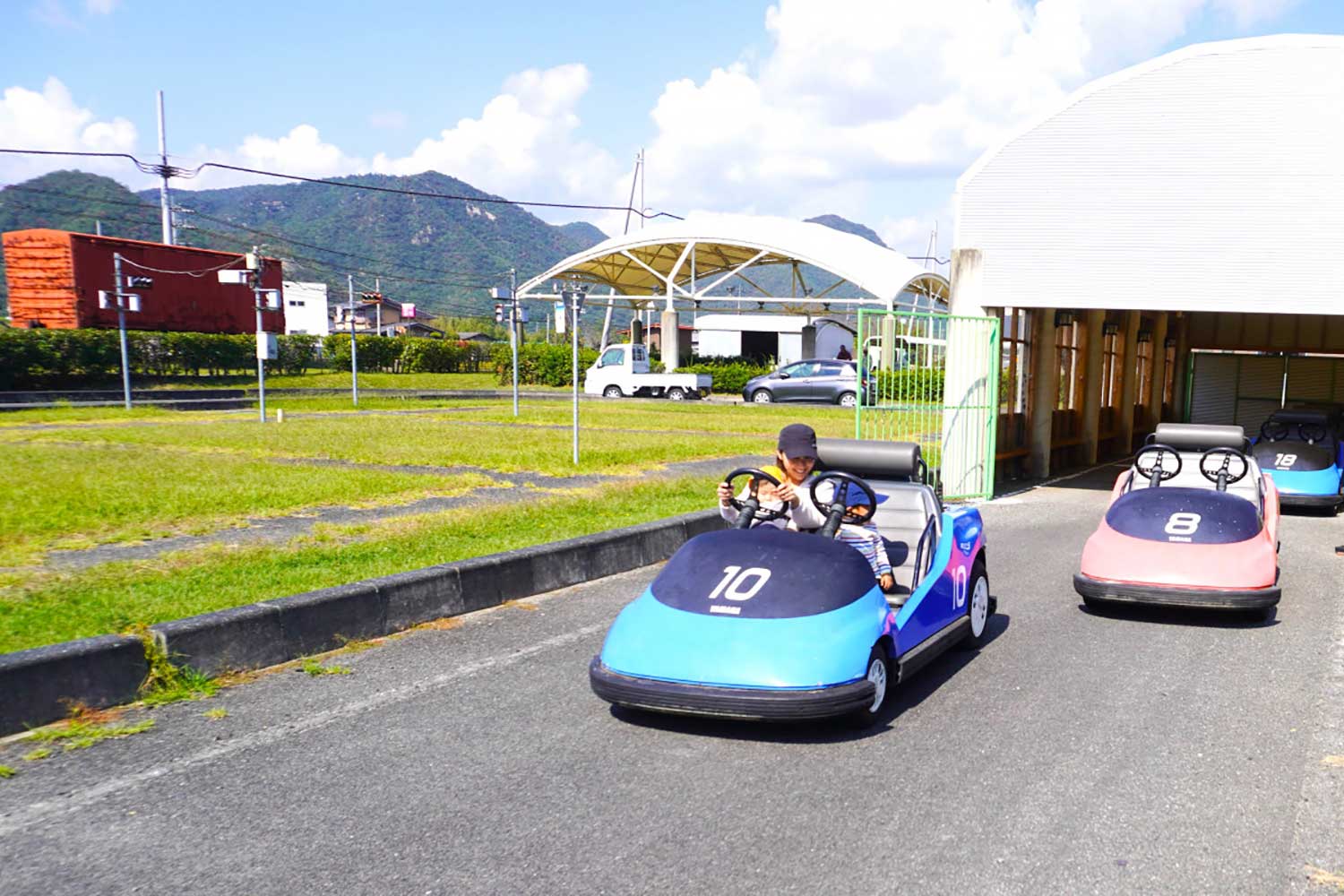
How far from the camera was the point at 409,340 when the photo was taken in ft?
171

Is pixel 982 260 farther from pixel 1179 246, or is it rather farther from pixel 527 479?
pixel 527 479

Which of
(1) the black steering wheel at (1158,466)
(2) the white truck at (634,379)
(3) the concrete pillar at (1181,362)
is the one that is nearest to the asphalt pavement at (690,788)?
(1) the black steering wheel at (1158,466)

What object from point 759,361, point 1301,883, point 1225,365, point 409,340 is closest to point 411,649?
point 1301,883

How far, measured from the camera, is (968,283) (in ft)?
49.1

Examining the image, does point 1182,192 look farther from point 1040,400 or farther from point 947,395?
point 1040,400

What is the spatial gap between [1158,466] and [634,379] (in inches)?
1158

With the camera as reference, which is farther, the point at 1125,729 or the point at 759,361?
the point at 759,361

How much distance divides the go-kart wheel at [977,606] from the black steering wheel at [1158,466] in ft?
9.68

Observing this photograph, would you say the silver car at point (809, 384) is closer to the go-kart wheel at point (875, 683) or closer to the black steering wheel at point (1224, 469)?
→ the black steering wheel at point (1224, 469)

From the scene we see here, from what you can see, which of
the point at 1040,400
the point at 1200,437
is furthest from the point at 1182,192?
the point at 1200,437

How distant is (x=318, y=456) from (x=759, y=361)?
35.1 m

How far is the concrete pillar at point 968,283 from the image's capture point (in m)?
14.9

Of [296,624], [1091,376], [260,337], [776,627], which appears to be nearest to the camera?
[776,627]

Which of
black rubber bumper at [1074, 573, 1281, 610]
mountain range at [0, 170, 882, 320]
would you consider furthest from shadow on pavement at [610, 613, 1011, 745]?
mountain range at [0, 170, 882, 320]
